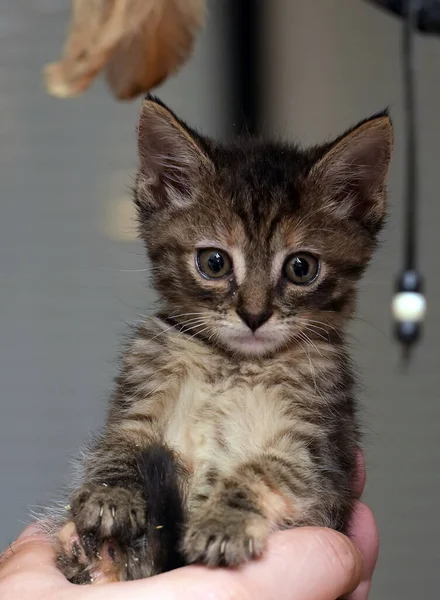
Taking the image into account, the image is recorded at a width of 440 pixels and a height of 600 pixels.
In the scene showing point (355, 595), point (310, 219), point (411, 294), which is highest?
point (310, 219)

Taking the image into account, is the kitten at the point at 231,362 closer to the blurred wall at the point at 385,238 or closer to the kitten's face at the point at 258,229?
the kitten's face at the point at 258,229

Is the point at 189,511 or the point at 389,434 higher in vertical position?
the point at 189,511

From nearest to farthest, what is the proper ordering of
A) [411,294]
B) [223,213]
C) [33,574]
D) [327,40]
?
[33,574] → [223,213] → [411,294] → [327,40]

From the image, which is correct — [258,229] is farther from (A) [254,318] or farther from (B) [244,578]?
(B) [244,578]

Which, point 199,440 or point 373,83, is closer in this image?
point 199,440

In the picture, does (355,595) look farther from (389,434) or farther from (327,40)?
(327,40)

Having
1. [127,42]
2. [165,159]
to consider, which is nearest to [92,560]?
[165,159]

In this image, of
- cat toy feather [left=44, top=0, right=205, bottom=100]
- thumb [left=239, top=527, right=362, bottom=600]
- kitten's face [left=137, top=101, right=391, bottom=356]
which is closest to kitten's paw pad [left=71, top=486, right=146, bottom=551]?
thumb [left=239, top=527, right=362, bottom=600]

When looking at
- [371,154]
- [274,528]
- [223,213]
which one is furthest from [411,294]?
[274,528]
